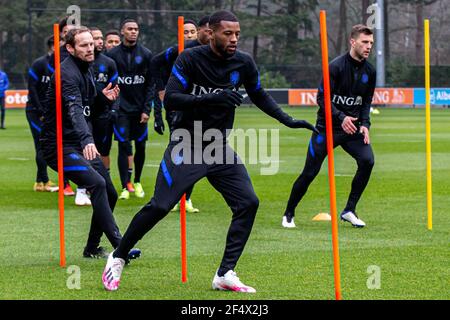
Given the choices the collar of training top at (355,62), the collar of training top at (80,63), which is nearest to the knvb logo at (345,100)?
the collar of training top at (355,62)

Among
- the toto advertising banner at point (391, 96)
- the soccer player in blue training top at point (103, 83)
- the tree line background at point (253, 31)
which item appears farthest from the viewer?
the tree line background at point (253, 31)

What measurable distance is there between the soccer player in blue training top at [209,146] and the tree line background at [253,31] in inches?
1802

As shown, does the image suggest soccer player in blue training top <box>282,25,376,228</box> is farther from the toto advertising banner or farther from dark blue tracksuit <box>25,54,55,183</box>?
the toto advertising banner

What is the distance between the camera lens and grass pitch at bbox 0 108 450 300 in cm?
867

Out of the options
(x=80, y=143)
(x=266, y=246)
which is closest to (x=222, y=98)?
(x=80, y=143)

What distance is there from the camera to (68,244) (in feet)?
37.1

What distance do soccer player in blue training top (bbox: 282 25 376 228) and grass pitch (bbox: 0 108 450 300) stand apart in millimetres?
355

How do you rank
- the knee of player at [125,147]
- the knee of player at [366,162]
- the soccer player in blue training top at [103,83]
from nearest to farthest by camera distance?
1. the knee of player at [366,162]
2. the soccer player in blue training top at [103,83]
3. the knee of player at [125,147]

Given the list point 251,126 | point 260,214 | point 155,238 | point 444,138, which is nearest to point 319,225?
point 260,214

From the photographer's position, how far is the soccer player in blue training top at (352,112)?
40.9 feet

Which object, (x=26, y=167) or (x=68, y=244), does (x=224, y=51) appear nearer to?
(x=68, y=244)

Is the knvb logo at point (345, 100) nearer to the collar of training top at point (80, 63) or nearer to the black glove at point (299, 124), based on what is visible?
the collar of training top at point (80, 63)

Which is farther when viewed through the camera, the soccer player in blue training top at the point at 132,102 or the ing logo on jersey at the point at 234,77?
the soccer player in blue training top at the point at 132,102

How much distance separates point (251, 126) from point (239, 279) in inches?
1020
